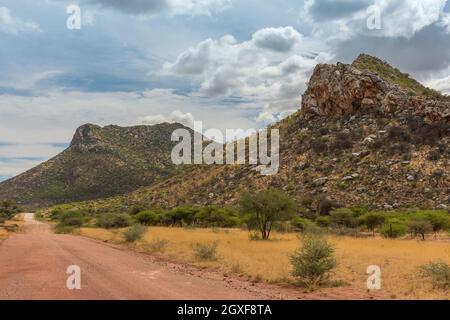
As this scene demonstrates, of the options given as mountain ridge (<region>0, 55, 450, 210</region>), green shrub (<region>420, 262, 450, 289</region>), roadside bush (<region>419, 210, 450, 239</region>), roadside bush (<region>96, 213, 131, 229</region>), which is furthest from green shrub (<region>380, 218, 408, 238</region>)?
roadside bush (<region>96, 213, 131, 229</region>)

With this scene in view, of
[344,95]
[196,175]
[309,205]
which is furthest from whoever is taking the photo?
[196,175]

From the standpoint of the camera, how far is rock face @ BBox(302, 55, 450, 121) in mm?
60925

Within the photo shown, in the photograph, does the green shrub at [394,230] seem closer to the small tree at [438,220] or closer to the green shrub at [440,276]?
the small tree at [438,220]

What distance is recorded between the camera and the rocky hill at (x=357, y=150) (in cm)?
5197

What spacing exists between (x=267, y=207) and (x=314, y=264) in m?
22.9

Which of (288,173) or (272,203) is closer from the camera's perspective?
(272,203)

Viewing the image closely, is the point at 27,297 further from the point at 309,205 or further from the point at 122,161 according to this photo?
the point at 122,161

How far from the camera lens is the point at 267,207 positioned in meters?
38.8

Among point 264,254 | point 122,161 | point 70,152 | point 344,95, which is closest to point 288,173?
point 344,95

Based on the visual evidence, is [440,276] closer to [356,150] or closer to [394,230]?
[394,230]

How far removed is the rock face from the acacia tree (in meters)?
30.0
